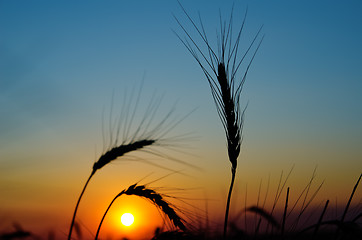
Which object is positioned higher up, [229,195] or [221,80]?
[221,80]

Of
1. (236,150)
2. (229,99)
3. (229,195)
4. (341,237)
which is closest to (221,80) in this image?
(229,99)

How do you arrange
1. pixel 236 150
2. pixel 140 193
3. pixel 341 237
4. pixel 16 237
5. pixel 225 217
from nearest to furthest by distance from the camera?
pixel 341 237
pixel 225 217
pixel 236 150
pixel 140 193
pixel 16 237

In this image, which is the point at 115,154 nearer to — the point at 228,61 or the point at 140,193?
the point at 140,193

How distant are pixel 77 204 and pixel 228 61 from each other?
158cm

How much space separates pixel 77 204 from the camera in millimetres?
3018

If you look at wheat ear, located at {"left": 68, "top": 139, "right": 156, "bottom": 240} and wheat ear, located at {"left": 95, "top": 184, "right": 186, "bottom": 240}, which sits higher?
wheat ear, located at {"left": 68, "top": 139, "right": 156, "bottom": 240}

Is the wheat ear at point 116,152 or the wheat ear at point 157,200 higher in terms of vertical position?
the wheat ear at point 116,152

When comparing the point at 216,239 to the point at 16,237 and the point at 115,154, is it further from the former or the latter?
the point at 16,237

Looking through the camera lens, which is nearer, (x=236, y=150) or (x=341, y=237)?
(x=341, y=237)

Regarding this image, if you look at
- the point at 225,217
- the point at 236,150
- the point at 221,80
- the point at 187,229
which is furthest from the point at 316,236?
the point at 221,80

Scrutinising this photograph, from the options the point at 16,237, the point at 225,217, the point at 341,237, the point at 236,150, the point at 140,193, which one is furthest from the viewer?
the point at 16,237

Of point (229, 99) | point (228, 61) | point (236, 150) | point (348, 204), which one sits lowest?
point (348, 204)

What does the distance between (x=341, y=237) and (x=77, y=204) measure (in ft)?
5.72

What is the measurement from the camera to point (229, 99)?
3.24 meters
